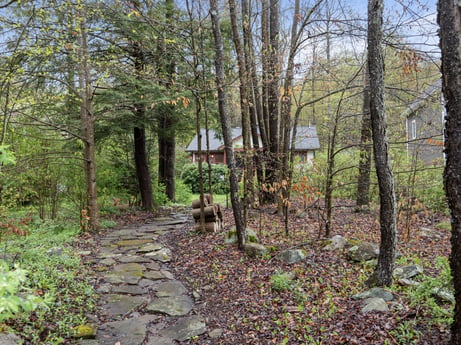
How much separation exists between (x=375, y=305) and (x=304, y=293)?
864 millimetres

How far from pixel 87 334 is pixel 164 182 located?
30.6 ft

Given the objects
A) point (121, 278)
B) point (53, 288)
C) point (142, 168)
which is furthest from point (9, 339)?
point (142, 168)

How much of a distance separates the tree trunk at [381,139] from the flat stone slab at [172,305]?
2301mm

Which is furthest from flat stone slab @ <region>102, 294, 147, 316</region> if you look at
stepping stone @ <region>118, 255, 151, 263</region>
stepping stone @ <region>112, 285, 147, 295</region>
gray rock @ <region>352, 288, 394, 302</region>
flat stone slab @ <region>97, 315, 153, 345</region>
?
gray rock @ <region>352, 288, 394, 302</region>

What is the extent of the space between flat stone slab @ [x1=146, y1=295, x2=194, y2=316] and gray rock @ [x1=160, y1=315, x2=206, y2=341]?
0.67ft

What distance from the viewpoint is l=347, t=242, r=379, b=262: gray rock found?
183 inches

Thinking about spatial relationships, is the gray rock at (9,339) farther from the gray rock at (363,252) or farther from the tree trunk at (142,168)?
the tree trunk at (142,168)

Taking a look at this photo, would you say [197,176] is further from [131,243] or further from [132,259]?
[132,259]

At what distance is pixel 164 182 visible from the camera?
12.3 m

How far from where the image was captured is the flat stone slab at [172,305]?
3.76 m

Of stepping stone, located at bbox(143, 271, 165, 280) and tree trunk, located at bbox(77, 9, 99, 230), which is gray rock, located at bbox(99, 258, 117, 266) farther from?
tree trunk, located at bbox(77, 9, 99, 230)

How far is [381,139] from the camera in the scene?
3420 millimetres

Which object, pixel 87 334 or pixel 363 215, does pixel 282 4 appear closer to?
pixel 363 215

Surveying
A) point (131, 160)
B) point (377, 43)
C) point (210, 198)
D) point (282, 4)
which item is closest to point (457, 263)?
point (377, 43)
